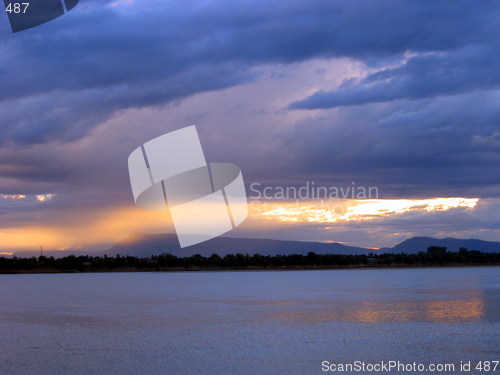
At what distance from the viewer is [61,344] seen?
34156 mm

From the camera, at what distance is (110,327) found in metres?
41.9

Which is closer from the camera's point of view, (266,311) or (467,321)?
(467,321)

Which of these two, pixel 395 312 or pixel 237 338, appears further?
pixel 395 312

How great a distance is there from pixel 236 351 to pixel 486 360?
37.6ft

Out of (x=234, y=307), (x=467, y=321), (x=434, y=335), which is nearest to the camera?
(x=434, y=335)

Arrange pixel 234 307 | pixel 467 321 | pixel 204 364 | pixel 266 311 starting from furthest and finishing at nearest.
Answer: pixel 234 307 → pixel 266 311 → pixel 467 321 → pixel 204 364

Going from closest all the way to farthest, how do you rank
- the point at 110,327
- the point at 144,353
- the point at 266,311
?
1. the point at 144,353
2. the point at 110,327
3. the point at 266,311

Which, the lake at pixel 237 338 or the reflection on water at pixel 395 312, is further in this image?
the reflection on water at pixel 395 312

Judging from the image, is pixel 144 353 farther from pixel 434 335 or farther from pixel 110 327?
pixel 434 335

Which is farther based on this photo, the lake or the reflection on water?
the reflection on water

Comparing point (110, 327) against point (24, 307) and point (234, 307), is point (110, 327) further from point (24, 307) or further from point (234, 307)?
point (24, 307)

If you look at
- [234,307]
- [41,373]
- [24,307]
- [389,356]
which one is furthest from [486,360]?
[24,307]

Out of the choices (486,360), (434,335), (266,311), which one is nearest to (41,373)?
(486,360)

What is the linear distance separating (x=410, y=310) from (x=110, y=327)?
25687 mm
